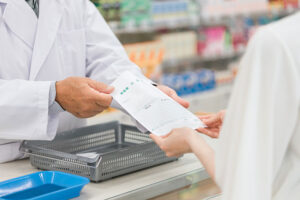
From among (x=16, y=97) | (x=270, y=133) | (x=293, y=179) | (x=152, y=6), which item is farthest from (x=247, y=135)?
(x=152, y=6)

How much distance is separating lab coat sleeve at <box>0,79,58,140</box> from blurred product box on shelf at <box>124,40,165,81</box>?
2524 millimetres

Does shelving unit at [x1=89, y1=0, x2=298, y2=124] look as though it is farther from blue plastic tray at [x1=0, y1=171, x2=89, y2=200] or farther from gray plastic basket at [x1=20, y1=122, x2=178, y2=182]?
blue plastic tray at [x1=0, y1=171, x2=89, y2=200]

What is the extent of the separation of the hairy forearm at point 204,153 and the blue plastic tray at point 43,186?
0.46m

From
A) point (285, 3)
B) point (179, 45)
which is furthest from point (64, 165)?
point (285, 3)

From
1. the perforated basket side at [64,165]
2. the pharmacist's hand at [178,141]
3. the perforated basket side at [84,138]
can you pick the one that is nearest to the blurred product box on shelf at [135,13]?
the perforated basket side at [84,138]

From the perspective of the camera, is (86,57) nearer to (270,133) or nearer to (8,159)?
(8,159)

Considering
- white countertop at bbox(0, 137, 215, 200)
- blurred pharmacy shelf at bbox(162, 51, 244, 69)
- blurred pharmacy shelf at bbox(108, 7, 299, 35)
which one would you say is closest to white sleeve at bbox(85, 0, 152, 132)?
white countertop at bbox(0, 137, 215, 200)

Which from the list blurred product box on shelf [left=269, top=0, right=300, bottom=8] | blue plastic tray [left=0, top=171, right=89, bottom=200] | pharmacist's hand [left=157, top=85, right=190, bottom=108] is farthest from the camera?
blurred product box on shelf [left=269, top=0, right=300, bottom=8]

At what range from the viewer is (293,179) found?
116cm

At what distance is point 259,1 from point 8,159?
14.9 feet

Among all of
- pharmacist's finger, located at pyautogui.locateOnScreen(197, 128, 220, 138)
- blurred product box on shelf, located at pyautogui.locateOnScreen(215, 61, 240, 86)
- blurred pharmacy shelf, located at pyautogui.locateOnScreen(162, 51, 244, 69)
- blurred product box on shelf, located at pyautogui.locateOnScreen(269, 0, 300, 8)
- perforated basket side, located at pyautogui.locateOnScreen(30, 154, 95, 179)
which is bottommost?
blurred product box on shelf, located at pyautogui.locateOnScreen(215, 61, 240, 86)

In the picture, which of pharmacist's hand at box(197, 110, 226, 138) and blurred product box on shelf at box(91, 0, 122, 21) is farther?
blurred product box on shelf at box(91, 0, 122, 21)

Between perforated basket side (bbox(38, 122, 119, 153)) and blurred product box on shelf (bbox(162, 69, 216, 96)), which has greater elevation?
perforated basket side (bbox(38, 122, 119, 153))

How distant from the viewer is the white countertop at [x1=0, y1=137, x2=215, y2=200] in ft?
5.61
